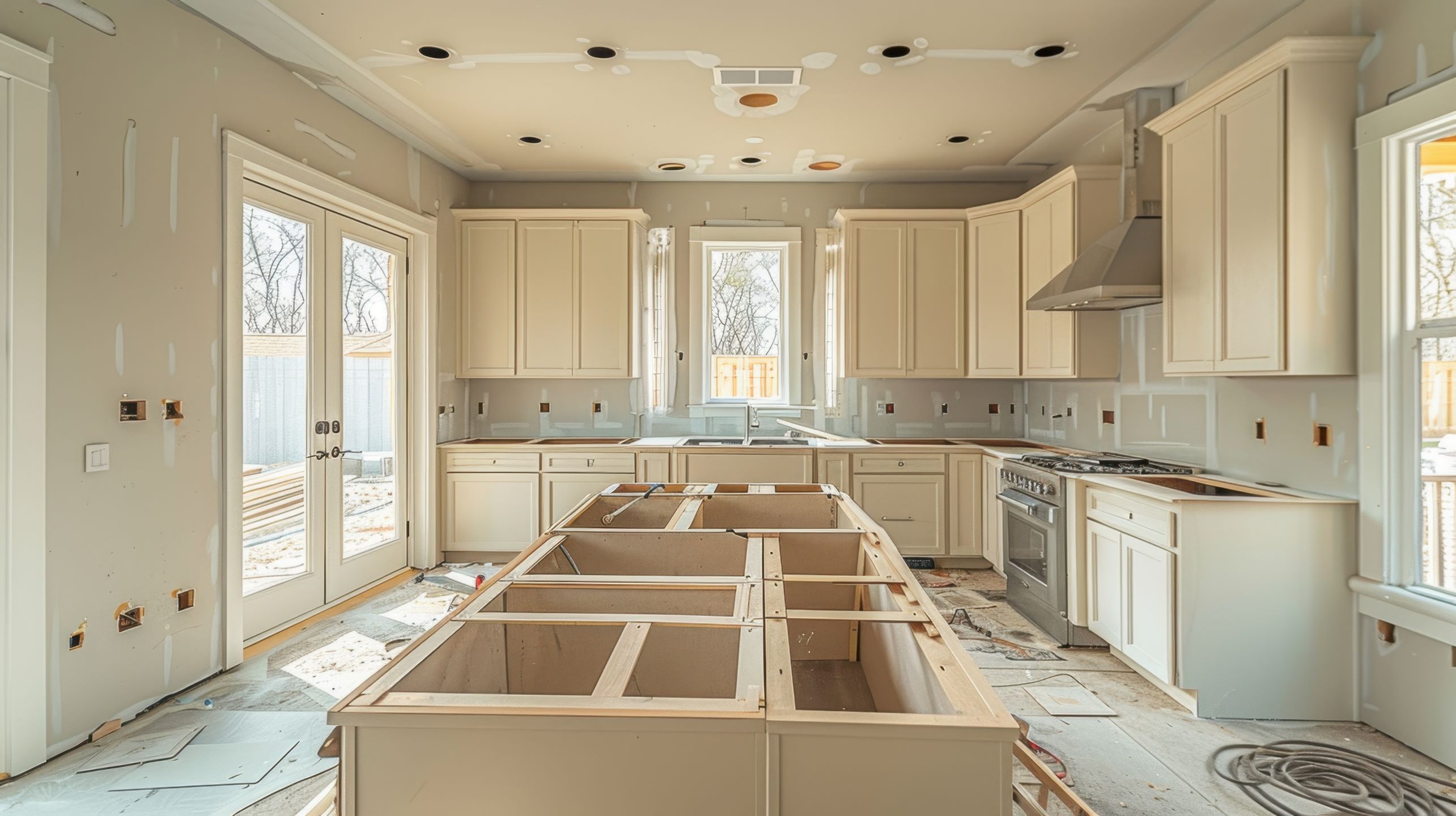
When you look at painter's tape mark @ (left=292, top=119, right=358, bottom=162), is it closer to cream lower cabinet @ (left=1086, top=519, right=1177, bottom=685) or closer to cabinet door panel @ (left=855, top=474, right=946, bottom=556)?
cabinet door panel @ (left=855, top=474, right=946, bottom=556)

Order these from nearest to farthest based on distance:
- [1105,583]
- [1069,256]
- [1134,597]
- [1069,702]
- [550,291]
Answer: [1069,702], [1134,597], [1105,583], [1069,256], [550,291]

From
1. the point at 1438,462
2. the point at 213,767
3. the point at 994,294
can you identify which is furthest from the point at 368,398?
the point at 1438,462

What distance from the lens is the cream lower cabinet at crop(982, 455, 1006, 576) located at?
4312 mm

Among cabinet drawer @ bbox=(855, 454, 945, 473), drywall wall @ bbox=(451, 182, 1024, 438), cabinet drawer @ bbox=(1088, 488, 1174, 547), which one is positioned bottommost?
cabinet drawer @ bbox=(1088, 488, 1174, 547)

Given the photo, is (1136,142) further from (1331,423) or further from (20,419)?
(20,419)

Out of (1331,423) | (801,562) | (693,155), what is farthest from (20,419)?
(1331,423)

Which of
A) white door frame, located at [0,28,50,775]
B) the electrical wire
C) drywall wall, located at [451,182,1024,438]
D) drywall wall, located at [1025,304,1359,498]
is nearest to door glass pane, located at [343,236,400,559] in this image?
drywall wall, located at [451,182,1024,438]

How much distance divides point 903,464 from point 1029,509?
105cm

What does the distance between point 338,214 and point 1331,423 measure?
4.72 meters

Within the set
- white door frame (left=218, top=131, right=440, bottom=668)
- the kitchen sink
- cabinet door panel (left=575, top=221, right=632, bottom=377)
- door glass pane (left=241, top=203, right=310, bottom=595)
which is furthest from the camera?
cabinet door panel (left=575, top=221, right=632, bottom=377)

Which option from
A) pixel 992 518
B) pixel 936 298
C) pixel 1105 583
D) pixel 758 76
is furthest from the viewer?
pixel 936 298

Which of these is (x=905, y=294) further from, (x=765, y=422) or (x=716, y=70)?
(x=716, y=70)

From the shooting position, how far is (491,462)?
15.5ft

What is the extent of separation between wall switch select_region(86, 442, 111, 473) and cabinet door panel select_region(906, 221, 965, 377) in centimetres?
428
